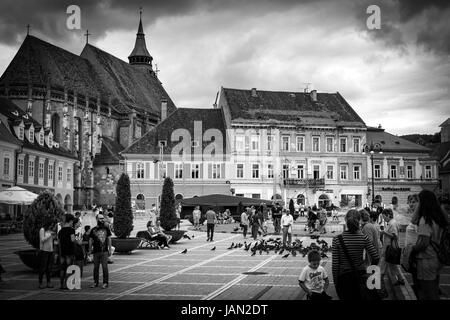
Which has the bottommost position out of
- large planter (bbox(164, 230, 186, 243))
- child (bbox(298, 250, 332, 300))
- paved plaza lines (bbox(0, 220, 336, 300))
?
paved plaza lines (bbox(0, 220, 336, 300))

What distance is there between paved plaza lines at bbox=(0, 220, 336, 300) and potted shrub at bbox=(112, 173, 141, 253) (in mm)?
472

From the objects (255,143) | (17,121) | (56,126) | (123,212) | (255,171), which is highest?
(56,126)

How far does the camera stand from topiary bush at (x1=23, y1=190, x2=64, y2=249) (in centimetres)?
1677

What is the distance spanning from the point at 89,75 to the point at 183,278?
232 ft

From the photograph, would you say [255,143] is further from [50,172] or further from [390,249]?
[390,249]

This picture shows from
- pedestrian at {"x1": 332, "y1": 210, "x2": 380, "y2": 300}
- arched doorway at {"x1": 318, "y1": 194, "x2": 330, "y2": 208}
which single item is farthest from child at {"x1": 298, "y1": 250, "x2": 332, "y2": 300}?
arched doorway at {"x1": 318, "y1": 194, "x2": 330, "y2": 208}

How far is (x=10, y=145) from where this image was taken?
43.9 m

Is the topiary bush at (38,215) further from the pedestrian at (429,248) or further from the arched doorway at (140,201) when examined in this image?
the arched doorway at (140,201)

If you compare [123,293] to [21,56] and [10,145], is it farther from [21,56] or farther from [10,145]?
[21,56]

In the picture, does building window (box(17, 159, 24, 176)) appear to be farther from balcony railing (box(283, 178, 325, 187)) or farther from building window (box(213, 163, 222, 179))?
balcony railing (box(283, 178, 325, 187))

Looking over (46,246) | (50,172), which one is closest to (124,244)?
(46,246)

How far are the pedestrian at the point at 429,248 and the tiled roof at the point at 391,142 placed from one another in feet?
189

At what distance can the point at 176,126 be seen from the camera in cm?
6450

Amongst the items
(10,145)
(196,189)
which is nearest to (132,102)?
(196,189)
